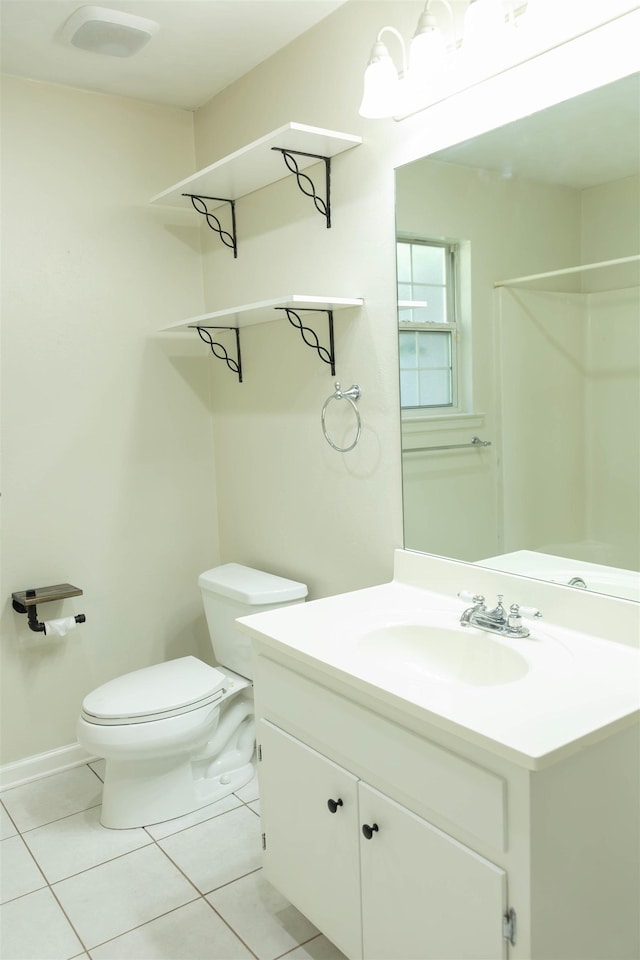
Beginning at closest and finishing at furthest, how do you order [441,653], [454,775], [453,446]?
1. [454,775]
2. [441,653]
3. [453,446]

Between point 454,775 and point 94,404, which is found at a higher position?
point 94,404

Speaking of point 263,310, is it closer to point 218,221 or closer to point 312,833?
point 218,221

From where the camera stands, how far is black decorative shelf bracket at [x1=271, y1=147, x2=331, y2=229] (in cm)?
216

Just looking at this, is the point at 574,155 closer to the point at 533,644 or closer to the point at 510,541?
the point at 510,541

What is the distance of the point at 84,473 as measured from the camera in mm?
2711

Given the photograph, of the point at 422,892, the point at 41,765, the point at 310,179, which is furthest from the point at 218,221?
the point at 422,892

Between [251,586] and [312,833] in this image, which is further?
[251,586]

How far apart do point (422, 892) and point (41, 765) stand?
1772 millimetres

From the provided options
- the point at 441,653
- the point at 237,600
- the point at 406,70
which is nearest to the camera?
the point at 441,653

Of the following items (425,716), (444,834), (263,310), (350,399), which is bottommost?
(444,834)

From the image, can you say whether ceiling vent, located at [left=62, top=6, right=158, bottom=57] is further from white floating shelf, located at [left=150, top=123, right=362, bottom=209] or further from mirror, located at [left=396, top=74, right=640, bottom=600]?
mirror, located at [left=396, top=74, right=640, bottom=600]

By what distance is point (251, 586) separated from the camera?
2.49 m

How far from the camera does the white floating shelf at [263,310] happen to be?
6.70ft

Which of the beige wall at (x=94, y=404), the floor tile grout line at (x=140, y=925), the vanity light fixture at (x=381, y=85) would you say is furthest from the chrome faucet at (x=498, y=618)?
the beige wall at (x=94, y=404)
